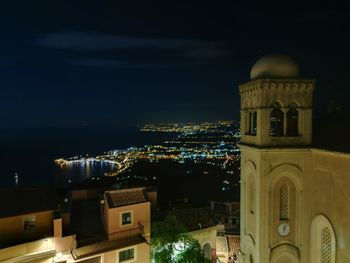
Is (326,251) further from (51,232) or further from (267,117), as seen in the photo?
(51,232)

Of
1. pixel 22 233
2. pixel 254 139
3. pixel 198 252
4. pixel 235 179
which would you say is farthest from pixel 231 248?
pixel 235 179

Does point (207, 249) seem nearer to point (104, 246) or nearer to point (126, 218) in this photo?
point (126, 218)

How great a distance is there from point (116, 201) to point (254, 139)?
1058cm

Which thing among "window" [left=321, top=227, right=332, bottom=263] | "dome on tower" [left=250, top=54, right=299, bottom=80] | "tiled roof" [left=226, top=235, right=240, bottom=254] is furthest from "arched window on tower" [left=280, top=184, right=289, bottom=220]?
"tiled roof" [left=226, top=235, right=240, bottom=254]

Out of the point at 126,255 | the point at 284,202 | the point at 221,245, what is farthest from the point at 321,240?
the point at 221,245

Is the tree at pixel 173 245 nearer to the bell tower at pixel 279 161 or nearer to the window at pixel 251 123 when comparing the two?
the bell tower at pixel 279 161

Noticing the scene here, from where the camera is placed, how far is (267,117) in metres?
16.9

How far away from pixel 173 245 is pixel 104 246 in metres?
4.67

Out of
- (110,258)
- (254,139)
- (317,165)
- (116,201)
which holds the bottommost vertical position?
(110,258)

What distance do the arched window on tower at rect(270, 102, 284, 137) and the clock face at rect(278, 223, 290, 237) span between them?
17.1 ft

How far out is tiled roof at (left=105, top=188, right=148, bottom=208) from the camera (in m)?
21.0

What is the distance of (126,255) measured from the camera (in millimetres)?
20703

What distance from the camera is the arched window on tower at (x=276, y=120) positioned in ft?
57.7

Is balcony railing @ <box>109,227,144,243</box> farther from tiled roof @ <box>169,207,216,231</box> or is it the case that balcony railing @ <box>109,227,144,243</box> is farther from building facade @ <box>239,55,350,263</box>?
building facade @ <box>239,55,350,263</box>
